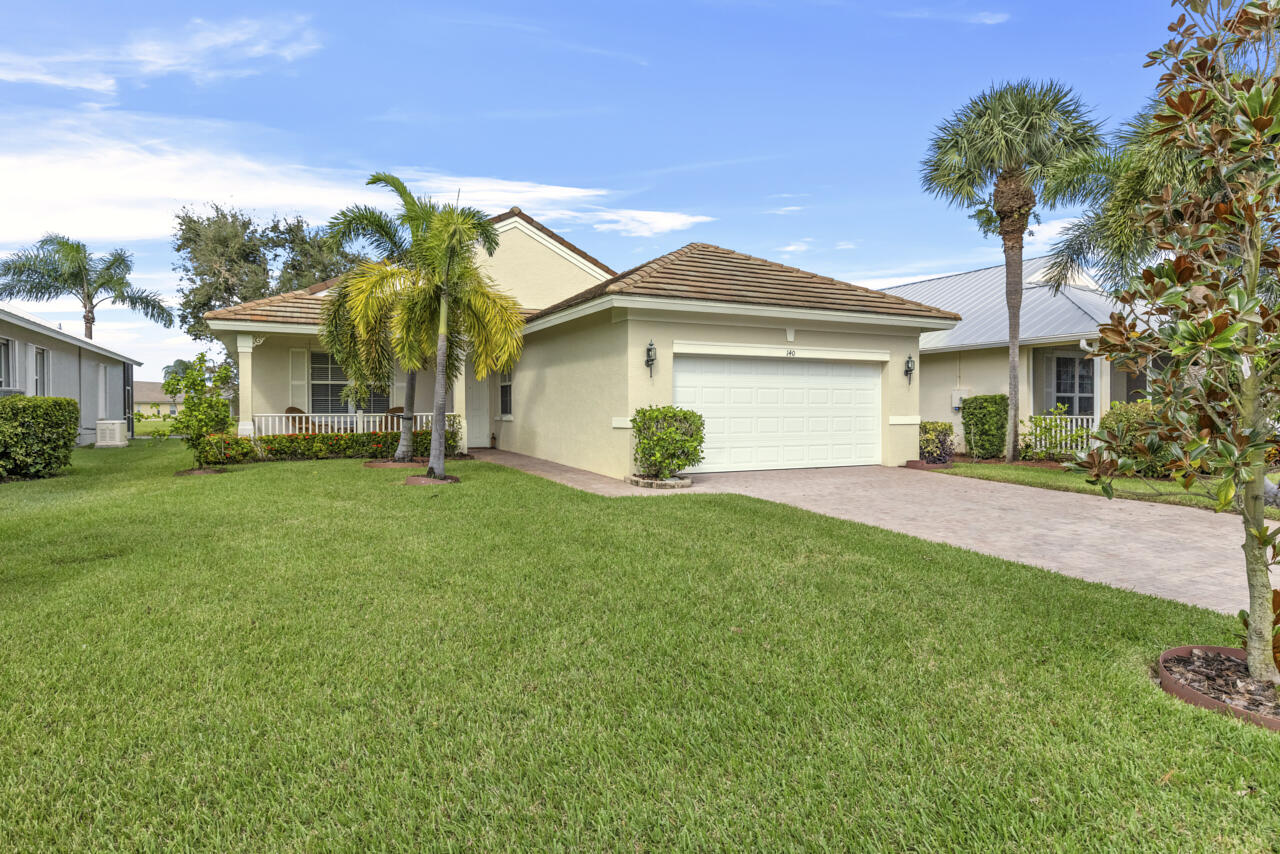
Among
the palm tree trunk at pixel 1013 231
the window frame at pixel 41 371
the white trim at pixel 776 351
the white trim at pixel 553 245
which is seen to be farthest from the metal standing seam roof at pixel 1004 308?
the window frame at pixel 41 371

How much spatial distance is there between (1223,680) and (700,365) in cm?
917

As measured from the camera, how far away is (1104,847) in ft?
7.09

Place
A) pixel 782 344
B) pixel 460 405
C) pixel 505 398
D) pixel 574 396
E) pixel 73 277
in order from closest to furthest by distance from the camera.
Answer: pixel 782 344, pixel 574 396, pixel 460 405, pixel 505 398, pixel 73 277

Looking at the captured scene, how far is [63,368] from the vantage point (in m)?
20.6

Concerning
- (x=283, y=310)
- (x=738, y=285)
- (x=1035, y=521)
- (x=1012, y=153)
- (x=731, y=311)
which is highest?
(x=1012, y=153)

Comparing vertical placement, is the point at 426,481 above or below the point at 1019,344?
below

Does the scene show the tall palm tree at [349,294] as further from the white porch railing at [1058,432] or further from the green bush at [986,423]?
the white porch railing at [1058,432]

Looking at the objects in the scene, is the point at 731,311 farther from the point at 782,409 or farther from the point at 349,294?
the point at 349,294

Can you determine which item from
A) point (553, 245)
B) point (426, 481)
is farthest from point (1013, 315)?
point (426, 481)

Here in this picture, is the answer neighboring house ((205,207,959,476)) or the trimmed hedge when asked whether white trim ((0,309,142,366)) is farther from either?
the trimmed hedge

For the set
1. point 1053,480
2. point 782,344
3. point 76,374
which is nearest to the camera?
point 1053,480

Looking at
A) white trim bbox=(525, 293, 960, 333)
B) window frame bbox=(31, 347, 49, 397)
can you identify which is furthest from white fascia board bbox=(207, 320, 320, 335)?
window frame bbox=(31, 347, 49, 397)

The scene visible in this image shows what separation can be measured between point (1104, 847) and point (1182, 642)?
2409 mm

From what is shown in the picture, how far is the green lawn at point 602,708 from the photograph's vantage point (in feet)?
7.63
